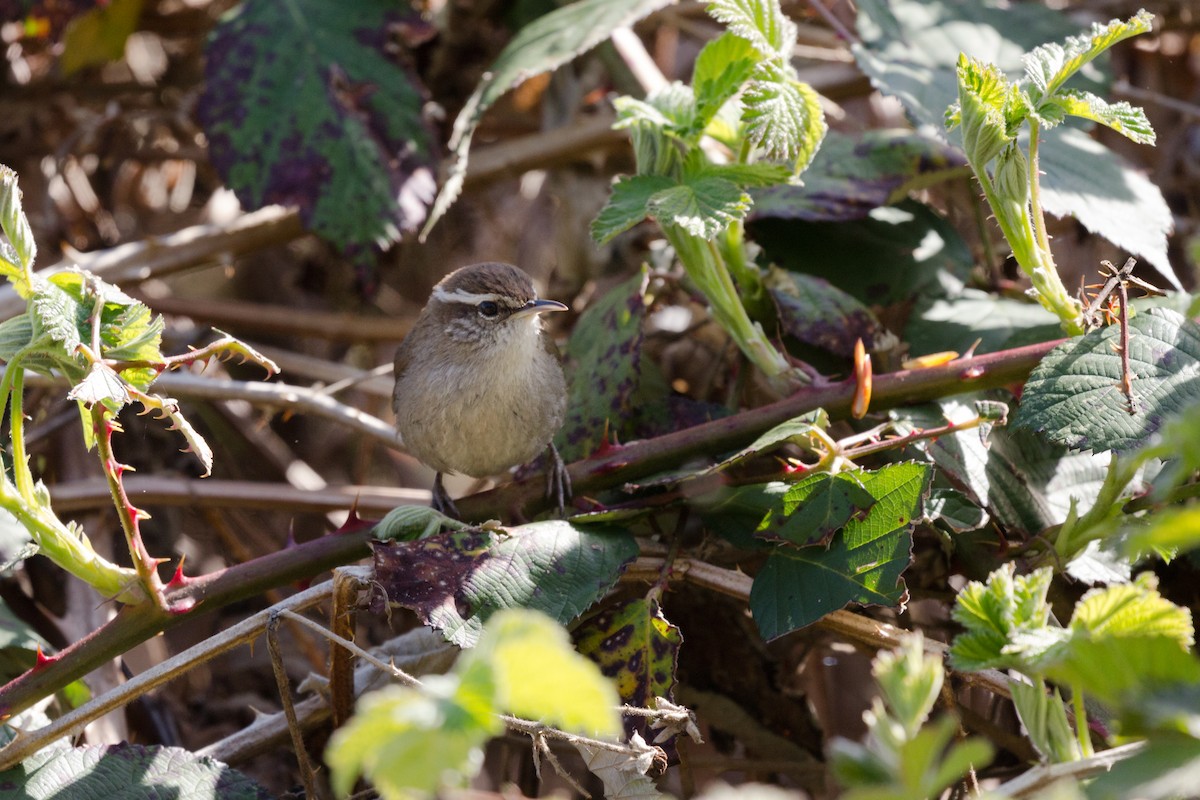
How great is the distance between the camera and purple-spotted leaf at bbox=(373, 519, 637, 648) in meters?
2.20

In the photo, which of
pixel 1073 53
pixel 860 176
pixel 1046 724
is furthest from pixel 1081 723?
pixel 860 176

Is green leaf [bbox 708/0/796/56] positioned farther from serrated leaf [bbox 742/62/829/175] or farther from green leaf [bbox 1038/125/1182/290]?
green leaf [bbox 1038/125/1182/290]

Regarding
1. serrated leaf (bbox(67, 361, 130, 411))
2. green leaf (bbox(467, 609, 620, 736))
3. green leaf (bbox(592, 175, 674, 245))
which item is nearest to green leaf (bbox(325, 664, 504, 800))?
green leaf (bbox(467, 609, 620, 736))

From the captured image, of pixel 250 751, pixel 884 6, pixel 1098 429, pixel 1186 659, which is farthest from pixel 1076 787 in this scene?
pixel 884 6

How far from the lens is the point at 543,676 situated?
1028mm

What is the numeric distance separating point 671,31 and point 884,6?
1.55 metres

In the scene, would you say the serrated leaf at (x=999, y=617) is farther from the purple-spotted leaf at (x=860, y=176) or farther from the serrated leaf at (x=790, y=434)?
the purple-spotted leaf at (x=860, y=176)

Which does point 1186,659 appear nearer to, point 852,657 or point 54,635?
point 852,657

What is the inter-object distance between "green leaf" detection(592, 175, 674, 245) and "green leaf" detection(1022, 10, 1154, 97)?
0.82m

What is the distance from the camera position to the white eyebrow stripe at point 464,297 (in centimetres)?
355

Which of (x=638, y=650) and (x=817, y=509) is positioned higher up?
(x=817, y=509)

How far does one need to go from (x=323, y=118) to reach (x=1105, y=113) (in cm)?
241

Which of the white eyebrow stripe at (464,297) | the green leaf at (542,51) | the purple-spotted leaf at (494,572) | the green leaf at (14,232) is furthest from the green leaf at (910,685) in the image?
the white eyebrow stripe at (464,297)

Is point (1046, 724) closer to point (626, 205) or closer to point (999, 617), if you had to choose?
point (999, 617)
